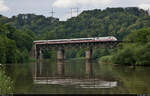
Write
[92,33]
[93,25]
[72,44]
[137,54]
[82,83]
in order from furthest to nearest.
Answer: [93,25] < [92,33] < [72,44] < [137,54] < [82,83]

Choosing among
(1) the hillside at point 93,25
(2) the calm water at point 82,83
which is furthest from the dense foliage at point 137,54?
(1) the hillside at point 93,25

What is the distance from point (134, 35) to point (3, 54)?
29.9m

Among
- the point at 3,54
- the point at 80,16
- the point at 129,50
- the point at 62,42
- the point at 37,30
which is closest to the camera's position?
the point at 129,50

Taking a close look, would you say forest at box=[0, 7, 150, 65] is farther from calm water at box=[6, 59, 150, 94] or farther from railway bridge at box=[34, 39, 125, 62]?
calm water at box=[6, 59, 150, 94]

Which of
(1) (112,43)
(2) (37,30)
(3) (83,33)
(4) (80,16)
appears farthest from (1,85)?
(2) (37,30)

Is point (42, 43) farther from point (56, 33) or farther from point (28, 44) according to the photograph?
point (56, 33)

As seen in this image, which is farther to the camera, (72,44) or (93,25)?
(93,25)

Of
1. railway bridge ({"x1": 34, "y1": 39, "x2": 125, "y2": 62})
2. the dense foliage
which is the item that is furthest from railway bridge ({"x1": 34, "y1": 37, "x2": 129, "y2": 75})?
the dense foliage

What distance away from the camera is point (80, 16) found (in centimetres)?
16088

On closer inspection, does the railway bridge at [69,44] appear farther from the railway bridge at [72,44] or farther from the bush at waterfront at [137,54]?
the bush at waterfront at [137,54]

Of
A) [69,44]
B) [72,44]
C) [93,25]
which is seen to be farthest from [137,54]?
[93,25]

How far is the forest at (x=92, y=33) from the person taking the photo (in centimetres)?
6725

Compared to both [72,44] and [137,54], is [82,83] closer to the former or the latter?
[137,54]

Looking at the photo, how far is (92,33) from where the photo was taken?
5453 inches
